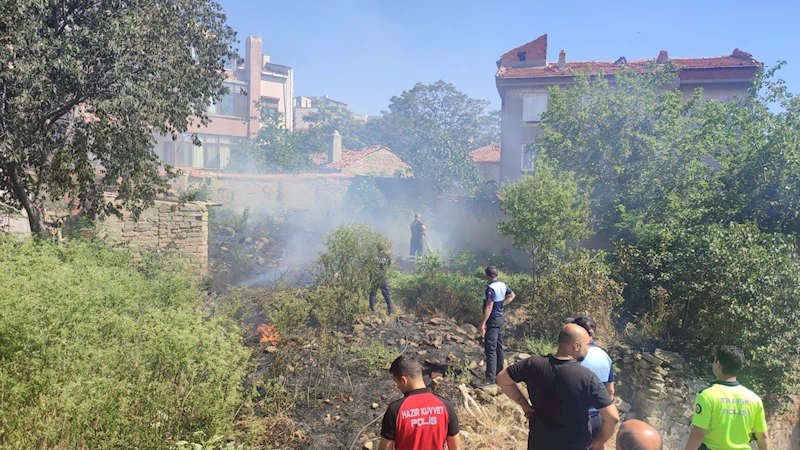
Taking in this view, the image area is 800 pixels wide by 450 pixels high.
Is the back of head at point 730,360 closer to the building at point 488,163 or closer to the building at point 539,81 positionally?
the building at point 539,81

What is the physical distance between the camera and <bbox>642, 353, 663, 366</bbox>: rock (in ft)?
29.7

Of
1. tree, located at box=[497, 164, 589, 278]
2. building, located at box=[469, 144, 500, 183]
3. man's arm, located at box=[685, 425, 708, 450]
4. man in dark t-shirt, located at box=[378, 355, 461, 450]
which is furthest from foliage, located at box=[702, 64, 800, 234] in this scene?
building, located at box=[469, 144, 500, 183]

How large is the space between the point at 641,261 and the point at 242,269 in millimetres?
11032

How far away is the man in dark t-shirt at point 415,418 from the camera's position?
11.4 feet

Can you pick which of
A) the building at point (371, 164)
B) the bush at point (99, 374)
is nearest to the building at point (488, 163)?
the building at point (371, 164)

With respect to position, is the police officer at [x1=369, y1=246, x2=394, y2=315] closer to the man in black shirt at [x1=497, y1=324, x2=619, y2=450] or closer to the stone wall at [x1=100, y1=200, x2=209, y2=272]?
the stone wall at [x1=100, y1=200, x2=209, y2=272]

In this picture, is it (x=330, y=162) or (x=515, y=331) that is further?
(x=330, y=162)

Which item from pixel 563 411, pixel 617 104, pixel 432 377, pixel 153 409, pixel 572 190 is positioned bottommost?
pixel 432 377

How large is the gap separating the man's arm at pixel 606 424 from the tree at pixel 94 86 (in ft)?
27.7

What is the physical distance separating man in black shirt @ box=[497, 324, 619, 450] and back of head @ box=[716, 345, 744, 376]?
992 mm

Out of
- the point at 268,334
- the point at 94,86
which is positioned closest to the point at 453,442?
the point at 268,334

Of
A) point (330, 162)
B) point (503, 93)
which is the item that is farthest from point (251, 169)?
point (503, 93)

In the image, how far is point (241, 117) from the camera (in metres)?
35.0

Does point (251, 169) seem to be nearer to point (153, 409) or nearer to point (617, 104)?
point (617, 104)
